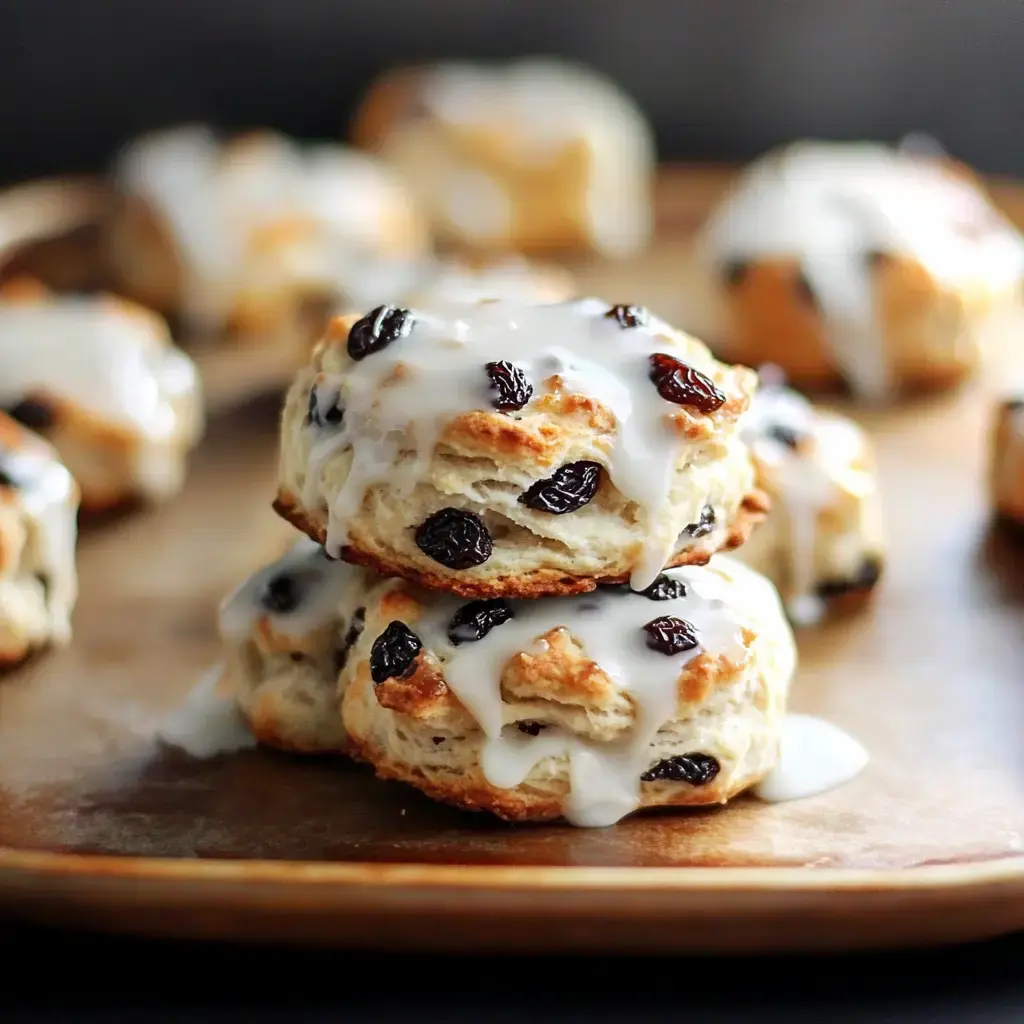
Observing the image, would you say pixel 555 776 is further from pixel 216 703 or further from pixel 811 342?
pixel 811 342

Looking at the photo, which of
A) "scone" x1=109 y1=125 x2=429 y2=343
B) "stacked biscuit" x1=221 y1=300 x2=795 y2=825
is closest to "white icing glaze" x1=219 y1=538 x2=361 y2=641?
"stacked biscuit" x1=221 y1=300 x2=795 y2=825

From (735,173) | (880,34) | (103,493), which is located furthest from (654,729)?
(880,34)

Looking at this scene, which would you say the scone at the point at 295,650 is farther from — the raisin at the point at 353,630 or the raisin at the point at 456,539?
the raisin at the point at 456,539

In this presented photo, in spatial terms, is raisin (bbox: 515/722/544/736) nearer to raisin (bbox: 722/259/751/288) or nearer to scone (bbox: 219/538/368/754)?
scone (bbox: 219/538/368/754)

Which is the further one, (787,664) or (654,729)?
(787,664)

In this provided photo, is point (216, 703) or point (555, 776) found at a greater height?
point (555, 776)

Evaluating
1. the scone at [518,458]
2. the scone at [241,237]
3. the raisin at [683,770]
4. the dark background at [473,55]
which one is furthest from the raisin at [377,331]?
the dark background at [473,55]

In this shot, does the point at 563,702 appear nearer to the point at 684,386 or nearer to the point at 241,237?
the point at 684,386
